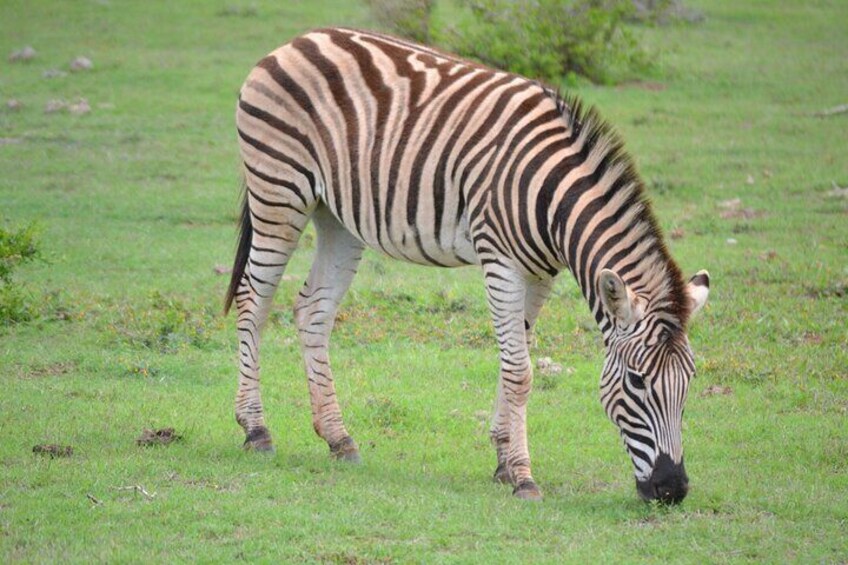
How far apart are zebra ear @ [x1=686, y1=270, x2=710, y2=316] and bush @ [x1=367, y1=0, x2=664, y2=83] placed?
1241 centimetres

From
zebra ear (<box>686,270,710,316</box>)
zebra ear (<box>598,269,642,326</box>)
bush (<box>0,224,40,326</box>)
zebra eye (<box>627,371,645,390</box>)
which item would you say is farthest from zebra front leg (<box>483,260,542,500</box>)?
bush (<box>0,224,40,326</box>)

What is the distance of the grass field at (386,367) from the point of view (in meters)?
6.40

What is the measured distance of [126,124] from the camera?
696 inches

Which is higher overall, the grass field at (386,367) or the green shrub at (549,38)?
the green shrub at (549,38)

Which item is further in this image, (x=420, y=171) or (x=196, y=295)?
(x=196, y=295)

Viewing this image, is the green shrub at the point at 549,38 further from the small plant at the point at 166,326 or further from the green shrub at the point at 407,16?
the small plant at the point at 166,326

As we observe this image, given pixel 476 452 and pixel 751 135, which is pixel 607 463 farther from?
pixel 751 135

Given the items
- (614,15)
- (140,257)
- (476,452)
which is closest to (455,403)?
(476,452)

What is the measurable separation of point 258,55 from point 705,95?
740 centimetres

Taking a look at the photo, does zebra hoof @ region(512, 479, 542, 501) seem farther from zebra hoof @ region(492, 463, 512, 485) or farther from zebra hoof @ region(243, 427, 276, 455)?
zebra hoof @ region(243, 427, 276, 455)

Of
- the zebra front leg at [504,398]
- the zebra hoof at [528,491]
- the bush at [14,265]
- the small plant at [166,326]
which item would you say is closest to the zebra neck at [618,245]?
the zebra front leg at [504,398]

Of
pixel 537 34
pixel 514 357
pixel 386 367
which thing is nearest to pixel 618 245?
pixel 514 357

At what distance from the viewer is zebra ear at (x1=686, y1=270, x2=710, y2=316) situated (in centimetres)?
663

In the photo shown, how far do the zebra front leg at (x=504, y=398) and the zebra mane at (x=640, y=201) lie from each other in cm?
95
